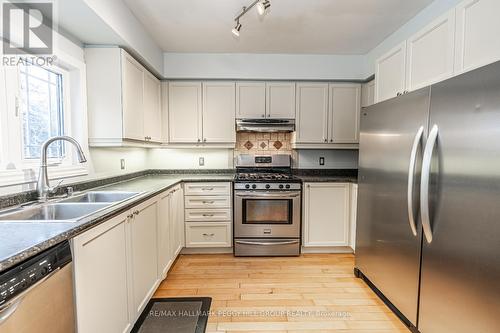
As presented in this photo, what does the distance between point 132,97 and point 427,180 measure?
2.45 meters

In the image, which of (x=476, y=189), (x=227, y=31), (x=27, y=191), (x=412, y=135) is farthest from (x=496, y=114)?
(x=27, y=191)

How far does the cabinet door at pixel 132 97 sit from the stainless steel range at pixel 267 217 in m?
1.20

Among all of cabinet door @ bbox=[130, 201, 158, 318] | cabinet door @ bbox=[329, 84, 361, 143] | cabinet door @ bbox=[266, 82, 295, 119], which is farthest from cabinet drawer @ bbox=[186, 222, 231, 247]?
cabinet door @ bbox=[329, 84, 361, 143]

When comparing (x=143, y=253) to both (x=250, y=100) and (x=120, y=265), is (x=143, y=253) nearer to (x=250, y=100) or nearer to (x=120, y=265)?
(x=120, y=265)

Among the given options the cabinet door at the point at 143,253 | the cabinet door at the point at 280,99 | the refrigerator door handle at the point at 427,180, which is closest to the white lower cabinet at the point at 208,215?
the cabinet door at the point at 143,253

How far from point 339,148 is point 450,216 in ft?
6.72

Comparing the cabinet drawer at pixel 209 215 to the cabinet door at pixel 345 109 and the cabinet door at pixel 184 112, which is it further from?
the cabinet door at pixel 345 109

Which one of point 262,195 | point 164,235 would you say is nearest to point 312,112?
point 262,195

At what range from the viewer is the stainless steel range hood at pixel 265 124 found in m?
3.20

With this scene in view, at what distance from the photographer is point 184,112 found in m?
3.27

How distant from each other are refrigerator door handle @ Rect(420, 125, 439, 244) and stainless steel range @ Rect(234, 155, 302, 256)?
1572 mm

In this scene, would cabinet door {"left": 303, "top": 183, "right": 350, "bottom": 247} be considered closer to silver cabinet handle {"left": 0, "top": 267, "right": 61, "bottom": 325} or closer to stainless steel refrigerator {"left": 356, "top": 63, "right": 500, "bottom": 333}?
stainless steel refrigerator {"left": 356, "top": 63, "right": 500, "bottom": 333}

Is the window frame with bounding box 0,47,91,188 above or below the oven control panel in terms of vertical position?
above

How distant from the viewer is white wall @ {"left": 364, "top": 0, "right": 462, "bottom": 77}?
2.00m
